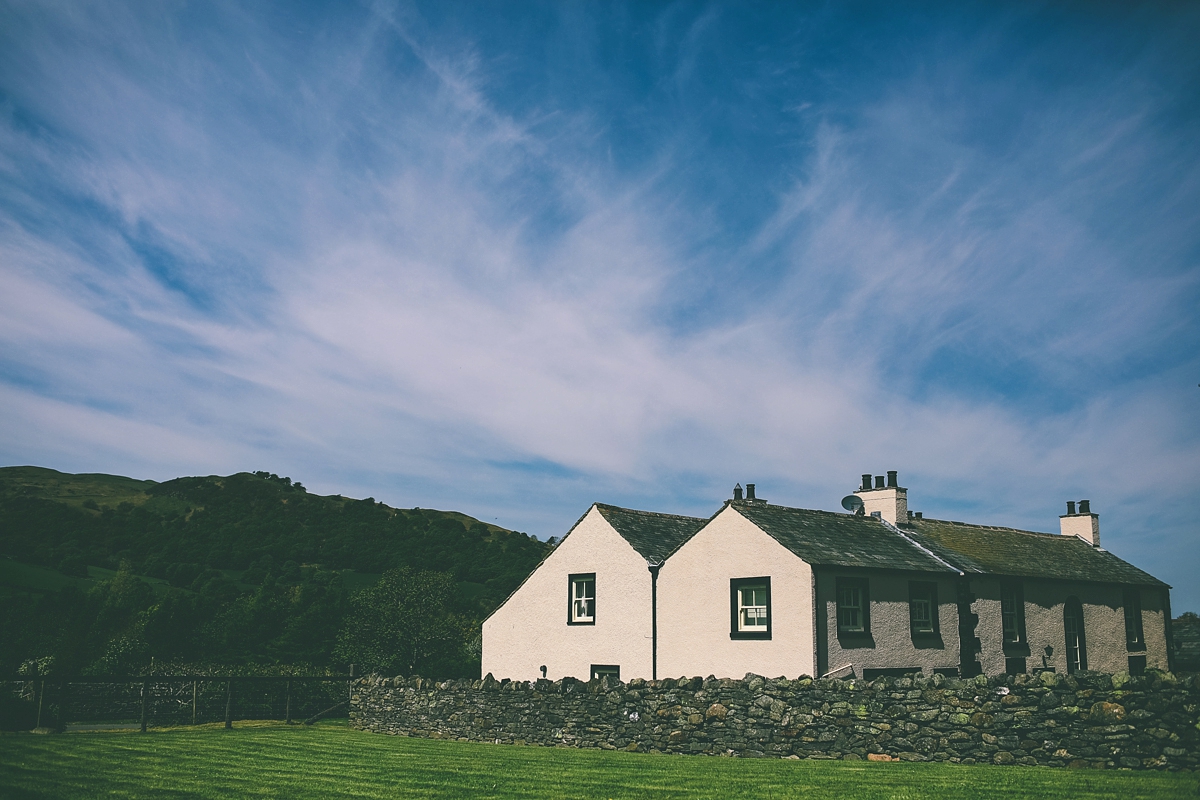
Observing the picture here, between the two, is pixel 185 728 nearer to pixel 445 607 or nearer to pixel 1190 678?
pixel 445 607

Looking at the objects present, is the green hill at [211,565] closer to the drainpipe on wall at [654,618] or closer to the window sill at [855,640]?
the drainpipe on wall at [654,618]

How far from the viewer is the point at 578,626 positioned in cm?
3180

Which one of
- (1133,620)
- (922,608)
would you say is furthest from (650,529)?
(1133,620)

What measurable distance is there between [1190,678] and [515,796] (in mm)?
11294

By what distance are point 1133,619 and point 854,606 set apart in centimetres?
1750

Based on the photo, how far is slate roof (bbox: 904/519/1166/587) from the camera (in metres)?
30.9

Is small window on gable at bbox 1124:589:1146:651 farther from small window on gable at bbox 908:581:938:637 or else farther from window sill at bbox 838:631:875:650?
window sill at bbox 838:631:875:650

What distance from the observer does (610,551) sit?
3155 centimetres

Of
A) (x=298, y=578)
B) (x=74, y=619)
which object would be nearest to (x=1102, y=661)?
(x=74, y=619)

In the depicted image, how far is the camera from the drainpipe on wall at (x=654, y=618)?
95.0 ft

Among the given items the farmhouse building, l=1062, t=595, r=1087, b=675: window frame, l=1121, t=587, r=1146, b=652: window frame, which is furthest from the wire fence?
l=1121, t=587, r=1146, b=652: window frame

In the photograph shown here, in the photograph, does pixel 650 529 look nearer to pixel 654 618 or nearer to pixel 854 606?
pixel 654 618

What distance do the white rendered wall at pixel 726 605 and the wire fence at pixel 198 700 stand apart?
1209cm

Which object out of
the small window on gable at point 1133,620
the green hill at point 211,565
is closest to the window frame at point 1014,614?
the small window on gable at point 1133,620
